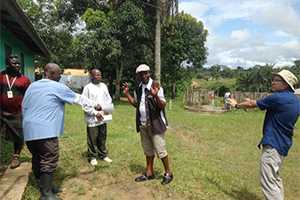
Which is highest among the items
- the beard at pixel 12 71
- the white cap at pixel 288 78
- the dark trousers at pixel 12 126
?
the beard at pixel 12 71

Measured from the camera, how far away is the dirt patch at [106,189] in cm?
556

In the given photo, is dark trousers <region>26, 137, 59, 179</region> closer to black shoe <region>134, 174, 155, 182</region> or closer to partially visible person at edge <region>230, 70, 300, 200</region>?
black shoe <region>134, 174, 155, 182</region>

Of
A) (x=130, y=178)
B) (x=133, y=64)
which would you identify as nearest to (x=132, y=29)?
(x=133, y=64)

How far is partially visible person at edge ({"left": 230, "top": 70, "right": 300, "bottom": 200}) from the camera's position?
480cm

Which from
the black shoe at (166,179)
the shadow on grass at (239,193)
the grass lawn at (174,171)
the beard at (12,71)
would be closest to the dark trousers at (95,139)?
the grass lawn at (174,171)

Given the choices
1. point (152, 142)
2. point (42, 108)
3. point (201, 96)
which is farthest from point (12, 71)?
point (201, 96)

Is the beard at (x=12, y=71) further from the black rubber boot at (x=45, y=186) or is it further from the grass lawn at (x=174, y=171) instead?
the black rubber boot at (x=45, y=186)

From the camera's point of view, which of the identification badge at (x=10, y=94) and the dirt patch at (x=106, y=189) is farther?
the identification badge at (x=10, y=94)

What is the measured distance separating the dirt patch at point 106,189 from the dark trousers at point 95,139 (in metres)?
0.72

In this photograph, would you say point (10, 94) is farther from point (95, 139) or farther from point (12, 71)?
point (95, 139)

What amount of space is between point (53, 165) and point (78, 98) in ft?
2.87

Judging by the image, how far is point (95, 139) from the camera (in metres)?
7.09

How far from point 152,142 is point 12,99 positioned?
2184 mm

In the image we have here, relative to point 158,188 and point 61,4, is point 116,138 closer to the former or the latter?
point 158,188
